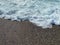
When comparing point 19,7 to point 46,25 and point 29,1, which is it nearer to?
point 29,1

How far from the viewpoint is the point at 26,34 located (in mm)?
1908

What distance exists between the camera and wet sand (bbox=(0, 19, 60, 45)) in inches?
69.9

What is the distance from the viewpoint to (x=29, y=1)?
2.86m

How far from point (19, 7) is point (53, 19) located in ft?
2.30

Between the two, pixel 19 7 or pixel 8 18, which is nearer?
pixel 8 18

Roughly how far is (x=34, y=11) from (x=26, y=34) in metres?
0.65

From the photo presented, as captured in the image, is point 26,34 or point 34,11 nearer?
point 26,34

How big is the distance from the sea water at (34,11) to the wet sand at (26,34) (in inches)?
4.3

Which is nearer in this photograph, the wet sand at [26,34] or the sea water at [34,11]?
the wet sand at [26,34]

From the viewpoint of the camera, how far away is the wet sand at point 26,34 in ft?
5.83

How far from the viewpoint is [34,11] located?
2.47 meters

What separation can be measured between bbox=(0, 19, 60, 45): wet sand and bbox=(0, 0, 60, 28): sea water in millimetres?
109

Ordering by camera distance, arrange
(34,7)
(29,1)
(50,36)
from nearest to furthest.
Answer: (50,36)
(34,7)
(29,1)

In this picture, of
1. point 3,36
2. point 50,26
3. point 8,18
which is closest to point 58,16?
point 50,26
